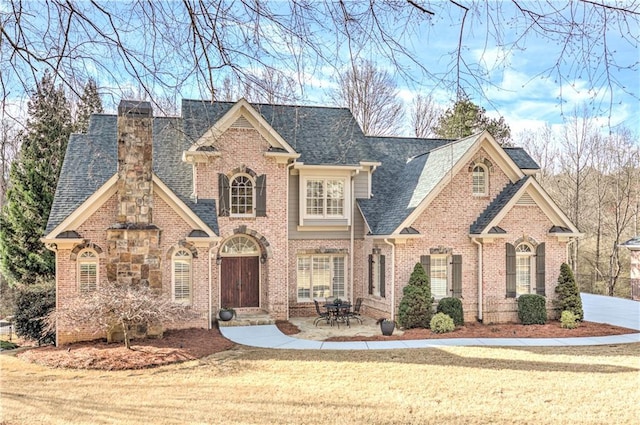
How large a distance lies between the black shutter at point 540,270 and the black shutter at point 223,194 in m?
12.0

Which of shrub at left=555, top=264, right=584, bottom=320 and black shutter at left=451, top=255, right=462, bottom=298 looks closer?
shrub at left=555, top=264, right=584, bottom=320

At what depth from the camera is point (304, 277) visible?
61.6 ft

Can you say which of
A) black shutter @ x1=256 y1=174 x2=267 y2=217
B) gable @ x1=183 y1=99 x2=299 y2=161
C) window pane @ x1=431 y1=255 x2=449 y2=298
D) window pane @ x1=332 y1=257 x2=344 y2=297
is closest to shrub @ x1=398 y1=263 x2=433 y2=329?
window pane @ x1=431 y1=255 x2=449 y2=298

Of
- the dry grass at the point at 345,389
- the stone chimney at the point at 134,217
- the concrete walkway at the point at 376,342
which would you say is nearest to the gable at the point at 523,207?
the concrete walkway at the point at 376,342

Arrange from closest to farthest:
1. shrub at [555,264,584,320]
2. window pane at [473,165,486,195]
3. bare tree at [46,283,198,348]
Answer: bare tree at [46,283,198,348], shrub at [555,264,584,320], window pane at [473,165,486,195]

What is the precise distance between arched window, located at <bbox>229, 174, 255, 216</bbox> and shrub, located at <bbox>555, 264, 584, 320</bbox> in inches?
471

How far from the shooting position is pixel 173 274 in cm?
1573

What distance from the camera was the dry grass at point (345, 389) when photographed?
782 cm

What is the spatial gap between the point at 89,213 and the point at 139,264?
2341 mm

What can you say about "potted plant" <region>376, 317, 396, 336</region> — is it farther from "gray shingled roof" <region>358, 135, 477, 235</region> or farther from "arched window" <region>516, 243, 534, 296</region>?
"arched window" <region>516, 243, 534, 296</region>

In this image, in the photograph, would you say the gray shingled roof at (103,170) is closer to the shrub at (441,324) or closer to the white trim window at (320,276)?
the white trim window at (320,276)

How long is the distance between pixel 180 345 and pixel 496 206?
12158 mm

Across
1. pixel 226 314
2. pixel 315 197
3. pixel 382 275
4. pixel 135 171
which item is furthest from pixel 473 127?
pixel 135 171

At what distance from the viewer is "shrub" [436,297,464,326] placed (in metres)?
15.9
